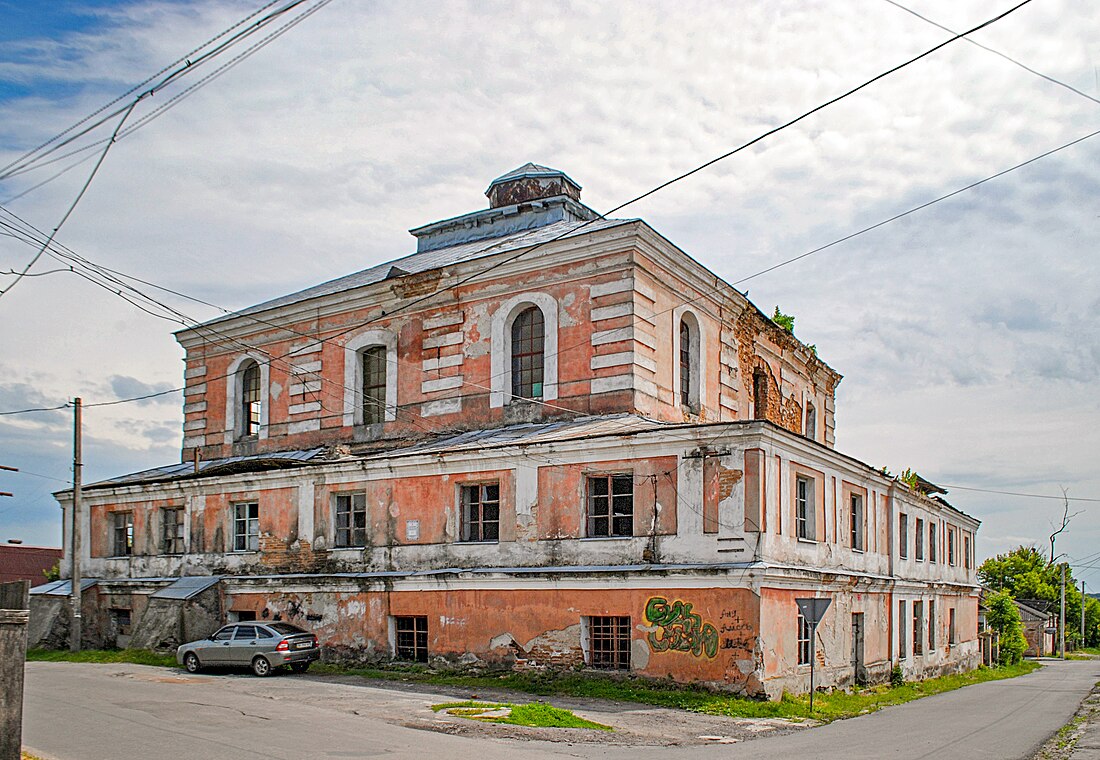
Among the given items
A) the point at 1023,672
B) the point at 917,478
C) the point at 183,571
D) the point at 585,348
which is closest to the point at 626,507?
the point at 585,348

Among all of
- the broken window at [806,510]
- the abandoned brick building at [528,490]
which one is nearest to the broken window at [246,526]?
the abandoned brick building at [528,490]

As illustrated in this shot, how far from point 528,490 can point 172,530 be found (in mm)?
13035

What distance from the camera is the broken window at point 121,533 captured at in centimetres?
3150

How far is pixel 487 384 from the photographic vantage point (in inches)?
1093

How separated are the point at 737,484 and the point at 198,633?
15225 millimetres

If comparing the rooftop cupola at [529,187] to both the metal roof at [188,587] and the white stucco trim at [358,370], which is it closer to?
the white stucco trim at [358,370]

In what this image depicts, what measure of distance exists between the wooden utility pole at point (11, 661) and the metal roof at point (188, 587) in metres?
18.8

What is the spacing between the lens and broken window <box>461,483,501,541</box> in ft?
76.3

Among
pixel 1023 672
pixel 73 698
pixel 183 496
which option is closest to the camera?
pixel 73 698

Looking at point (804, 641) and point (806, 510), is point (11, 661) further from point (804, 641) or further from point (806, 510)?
point (806, 510)

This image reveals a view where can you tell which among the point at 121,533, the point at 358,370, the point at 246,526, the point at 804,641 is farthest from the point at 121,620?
the point at 804,641

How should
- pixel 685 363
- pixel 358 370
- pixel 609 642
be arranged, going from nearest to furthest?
1. pixel 609 642
2. pixel 685 363
3. pixel 358 370

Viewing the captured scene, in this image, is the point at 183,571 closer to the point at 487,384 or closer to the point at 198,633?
the point at 198,633

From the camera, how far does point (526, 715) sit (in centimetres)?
1683
